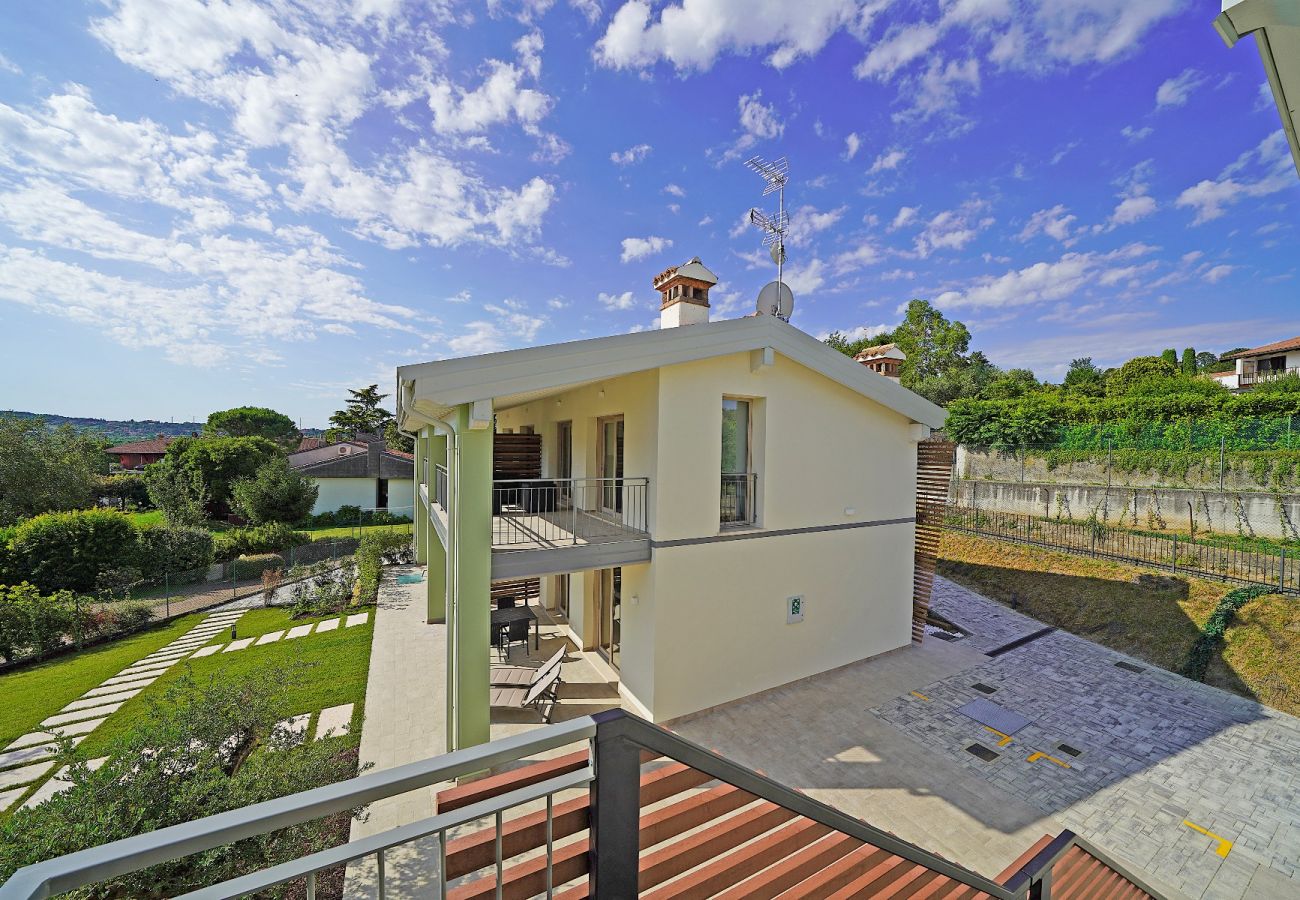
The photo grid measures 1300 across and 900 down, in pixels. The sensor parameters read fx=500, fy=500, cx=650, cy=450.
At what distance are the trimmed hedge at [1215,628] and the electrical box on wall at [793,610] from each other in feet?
26.6

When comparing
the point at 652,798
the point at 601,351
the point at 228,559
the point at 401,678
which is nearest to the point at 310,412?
the point at 228,559

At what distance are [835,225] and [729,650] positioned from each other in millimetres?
15086

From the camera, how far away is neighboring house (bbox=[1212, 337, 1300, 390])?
29.5 meters

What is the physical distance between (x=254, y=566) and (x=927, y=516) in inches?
956

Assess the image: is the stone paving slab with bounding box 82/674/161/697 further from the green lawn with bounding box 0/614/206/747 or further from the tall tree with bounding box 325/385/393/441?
the tall tree with bounding box 325/385/393/441

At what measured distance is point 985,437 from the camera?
74.1 ft


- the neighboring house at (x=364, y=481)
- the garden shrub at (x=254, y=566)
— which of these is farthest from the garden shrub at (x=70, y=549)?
the neighboring house at (x=364, y=481)

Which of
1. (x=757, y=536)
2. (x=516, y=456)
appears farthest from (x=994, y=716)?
(x=516, y=456)

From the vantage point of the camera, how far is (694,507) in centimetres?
829

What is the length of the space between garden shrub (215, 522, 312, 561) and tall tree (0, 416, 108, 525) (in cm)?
1205

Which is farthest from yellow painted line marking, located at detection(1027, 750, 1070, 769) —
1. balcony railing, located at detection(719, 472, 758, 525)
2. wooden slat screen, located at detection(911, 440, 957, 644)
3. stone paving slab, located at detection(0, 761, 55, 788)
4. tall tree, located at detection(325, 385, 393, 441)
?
tall tree, located at detection(325, 385, 393, 441)

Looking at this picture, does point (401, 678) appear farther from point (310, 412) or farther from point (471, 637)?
point (310, 412)

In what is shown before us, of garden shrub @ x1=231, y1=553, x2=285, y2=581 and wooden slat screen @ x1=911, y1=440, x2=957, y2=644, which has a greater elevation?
wooden slat screen @ x1=911, y1=440, x2=957, y2=644

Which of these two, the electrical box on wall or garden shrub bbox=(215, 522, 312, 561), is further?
garden shrub bbox=(215, 522, 312, 561)
